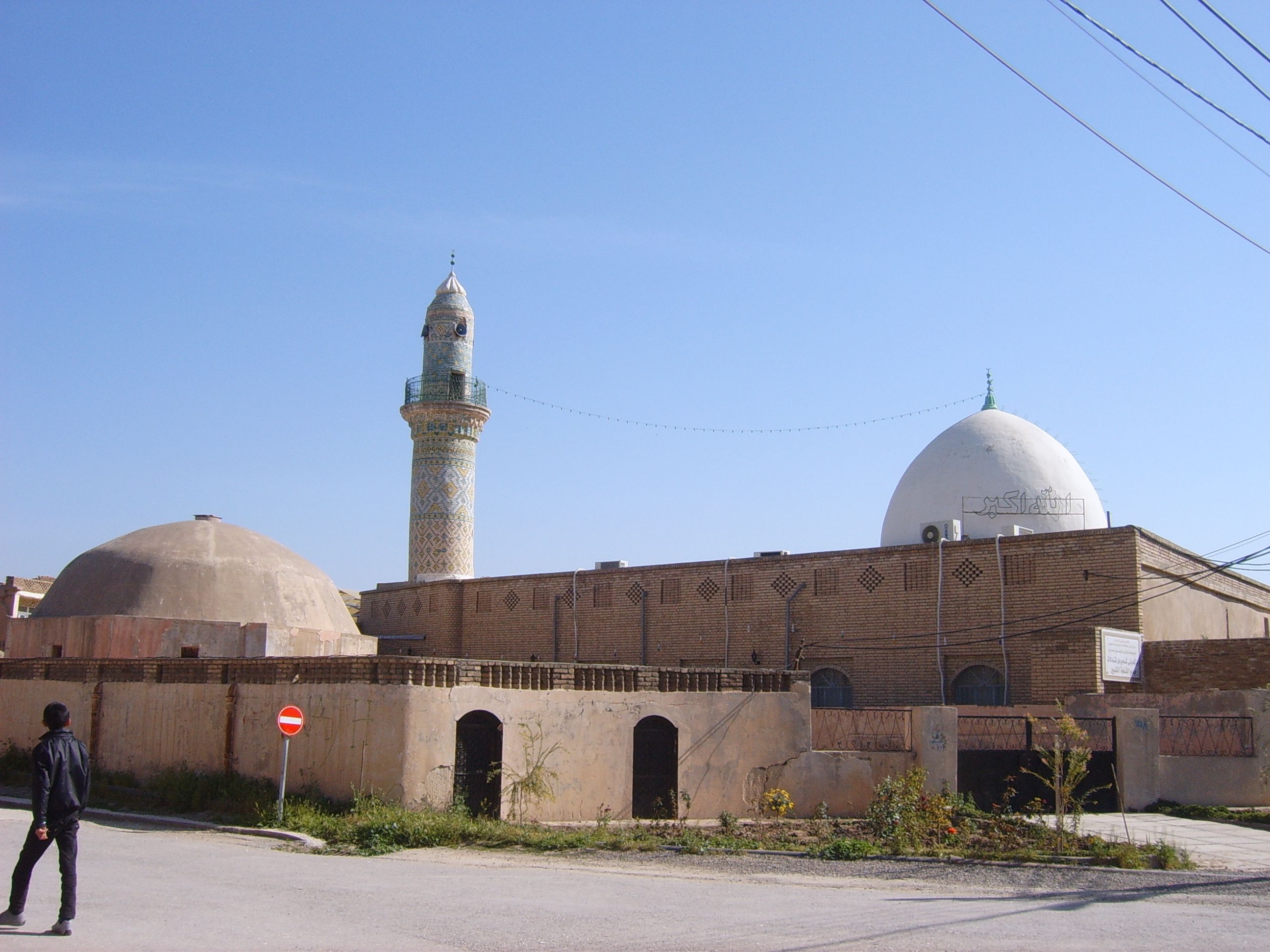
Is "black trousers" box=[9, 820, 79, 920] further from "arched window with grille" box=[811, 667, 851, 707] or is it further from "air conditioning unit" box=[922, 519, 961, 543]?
"air conditioning unit" box=[922, 519, 961, 543]

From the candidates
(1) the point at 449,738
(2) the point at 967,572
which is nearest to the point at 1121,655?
(2) the point at 967,572

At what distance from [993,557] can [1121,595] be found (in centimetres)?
249

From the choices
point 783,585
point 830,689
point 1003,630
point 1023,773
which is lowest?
point 1023,773

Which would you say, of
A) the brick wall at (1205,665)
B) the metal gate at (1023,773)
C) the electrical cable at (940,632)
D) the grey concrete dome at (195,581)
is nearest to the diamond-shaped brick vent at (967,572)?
the electrical cable at (940,632)

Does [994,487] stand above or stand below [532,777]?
above

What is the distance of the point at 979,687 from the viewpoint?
23.0 m

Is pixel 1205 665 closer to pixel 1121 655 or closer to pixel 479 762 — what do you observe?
pixel 1121 655

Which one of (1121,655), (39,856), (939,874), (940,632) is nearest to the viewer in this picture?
(39,856)

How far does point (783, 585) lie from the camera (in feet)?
85.6

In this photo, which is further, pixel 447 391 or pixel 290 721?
pixel 447 391

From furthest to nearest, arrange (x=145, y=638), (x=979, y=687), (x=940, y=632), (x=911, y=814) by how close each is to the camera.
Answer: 1. (x=940, y=632)
2. (x=979, y=687)
3. (x=145, y=638)
4. (x=911, y=814)

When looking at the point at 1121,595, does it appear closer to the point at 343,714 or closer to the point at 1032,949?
the point at 343,714

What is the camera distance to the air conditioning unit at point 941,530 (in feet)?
83.7

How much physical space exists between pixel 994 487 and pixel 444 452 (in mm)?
15808
